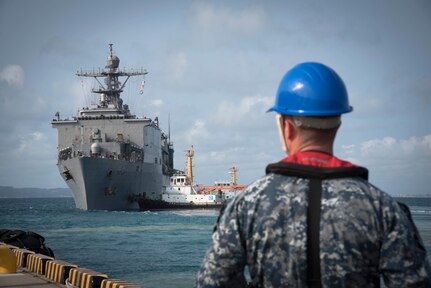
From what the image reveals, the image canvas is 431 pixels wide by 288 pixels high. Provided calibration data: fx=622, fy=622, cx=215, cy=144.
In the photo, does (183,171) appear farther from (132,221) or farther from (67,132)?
(132,221)

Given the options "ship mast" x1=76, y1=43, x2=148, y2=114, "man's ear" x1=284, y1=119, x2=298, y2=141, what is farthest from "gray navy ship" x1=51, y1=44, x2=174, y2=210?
"man's ear" x1=284, y1=119, x2=298, y2=141

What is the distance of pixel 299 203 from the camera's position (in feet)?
6.93

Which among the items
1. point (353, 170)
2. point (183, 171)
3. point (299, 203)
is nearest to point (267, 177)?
point (299, 203)

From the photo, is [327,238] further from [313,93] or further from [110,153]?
[110,153]

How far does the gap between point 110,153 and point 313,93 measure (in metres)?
55.3

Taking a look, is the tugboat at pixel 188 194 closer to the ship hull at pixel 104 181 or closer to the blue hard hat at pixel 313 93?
the ship hull at pixel 104 181

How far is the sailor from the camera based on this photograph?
6.78ft

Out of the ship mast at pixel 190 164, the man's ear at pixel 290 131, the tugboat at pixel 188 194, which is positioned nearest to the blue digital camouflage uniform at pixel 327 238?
the man's ear at pixel 290 131

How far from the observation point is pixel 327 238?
207 centimetres

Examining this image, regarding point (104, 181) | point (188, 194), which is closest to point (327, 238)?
point (104, 181)

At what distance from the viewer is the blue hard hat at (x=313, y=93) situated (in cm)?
227

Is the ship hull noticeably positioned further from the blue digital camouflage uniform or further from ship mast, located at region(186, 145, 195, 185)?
the blue digital camouflage uniform

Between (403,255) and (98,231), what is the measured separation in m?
36.7

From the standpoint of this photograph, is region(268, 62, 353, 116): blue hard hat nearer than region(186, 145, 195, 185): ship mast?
Yes
